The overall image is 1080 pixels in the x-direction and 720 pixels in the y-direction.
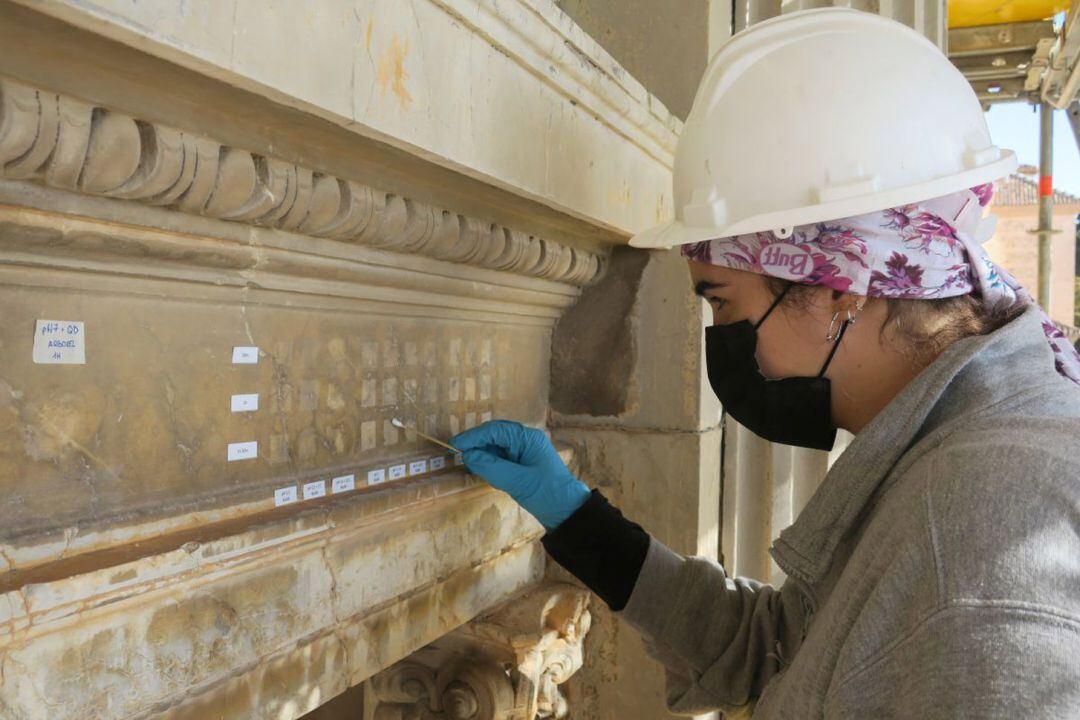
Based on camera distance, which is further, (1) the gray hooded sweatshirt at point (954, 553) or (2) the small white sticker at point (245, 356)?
(2) the small white sticker at point (245, 356)

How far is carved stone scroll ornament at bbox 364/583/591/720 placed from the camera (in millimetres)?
1724

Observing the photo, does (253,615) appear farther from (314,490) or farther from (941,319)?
(941,319)

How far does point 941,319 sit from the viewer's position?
105 cm

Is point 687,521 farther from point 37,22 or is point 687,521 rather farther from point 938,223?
point 37,22

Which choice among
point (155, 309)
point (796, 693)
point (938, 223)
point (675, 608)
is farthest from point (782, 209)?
point (155, 309)

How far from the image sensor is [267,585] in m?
1.06

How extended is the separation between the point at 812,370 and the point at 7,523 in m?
1.01

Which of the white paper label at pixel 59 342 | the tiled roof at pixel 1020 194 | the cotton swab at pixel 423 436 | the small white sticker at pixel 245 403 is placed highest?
the tiled roof at pixel 1020 194

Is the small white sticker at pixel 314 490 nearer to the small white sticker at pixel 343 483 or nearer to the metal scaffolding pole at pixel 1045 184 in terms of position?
the small white sticker at pixel 343 483

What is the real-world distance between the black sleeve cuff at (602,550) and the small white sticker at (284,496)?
0.55 m

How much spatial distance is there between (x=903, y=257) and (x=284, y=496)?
0.94 metres

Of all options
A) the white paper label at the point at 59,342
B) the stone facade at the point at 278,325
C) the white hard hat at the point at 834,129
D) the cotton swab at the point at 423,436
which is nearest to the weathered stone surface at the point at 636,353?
the stone facade at the point at 278,325

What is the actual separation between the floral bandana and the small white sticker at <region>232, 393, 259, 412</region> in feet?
2.48

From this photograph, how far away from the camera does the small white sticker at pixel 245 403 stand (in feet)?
3.64
